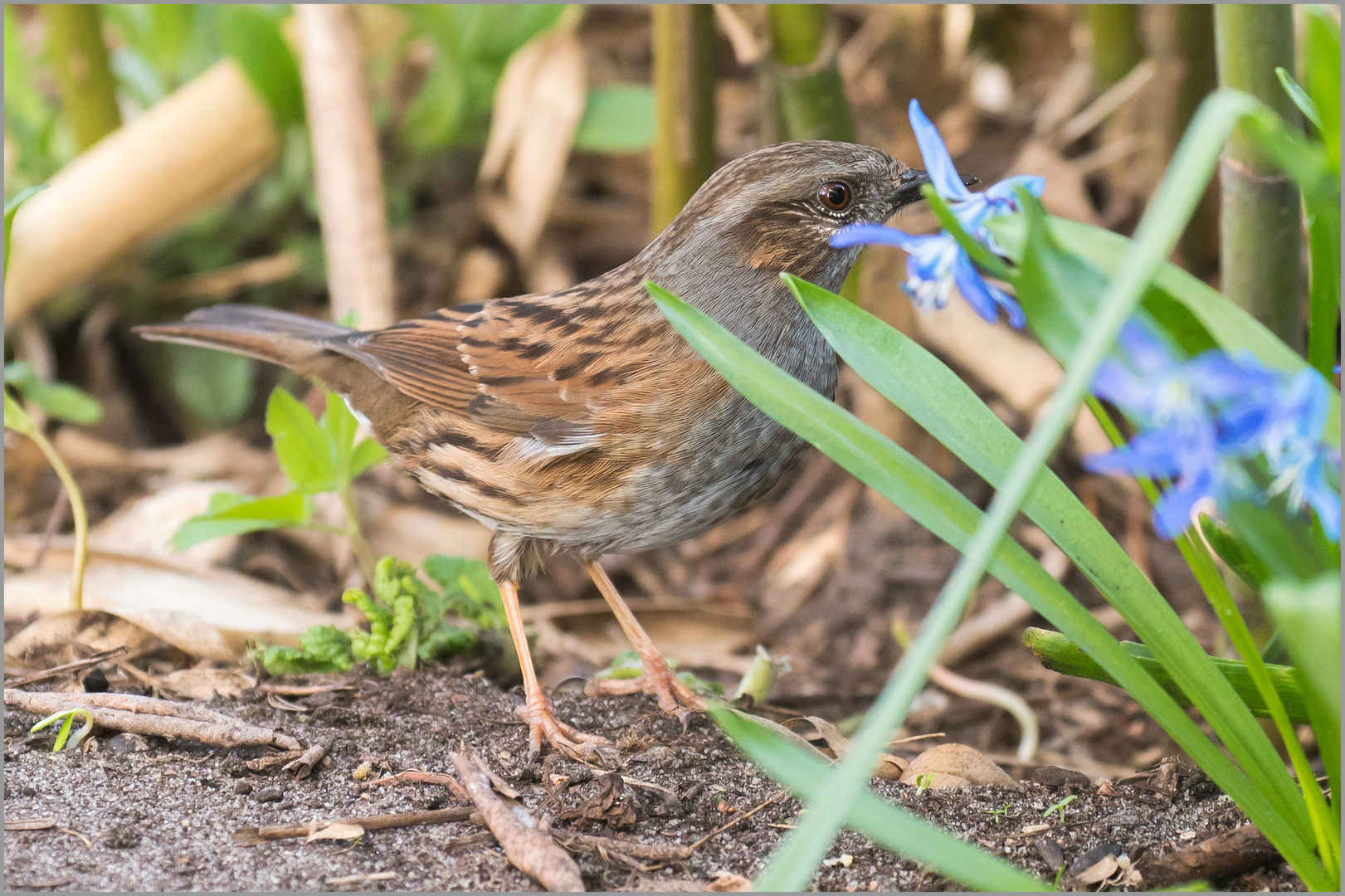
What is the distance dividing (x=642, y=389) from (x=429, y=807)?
3.95ft

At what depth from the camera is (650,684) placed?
363cm

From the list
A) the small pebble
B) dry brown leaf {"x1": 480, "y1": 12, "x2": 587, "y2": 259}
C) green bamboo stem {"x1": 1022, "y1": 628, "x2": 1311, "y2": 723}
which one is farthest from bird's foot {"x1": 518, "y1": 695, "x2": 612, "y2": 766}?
dry brown leaf {"x1": 480, "y1": 12, "x2": 587, "y2": 259}

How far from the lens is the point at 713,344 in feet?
7.13

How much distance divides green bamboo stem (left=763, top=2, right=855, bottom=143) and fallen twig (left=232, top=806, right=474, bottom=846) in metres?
2.73

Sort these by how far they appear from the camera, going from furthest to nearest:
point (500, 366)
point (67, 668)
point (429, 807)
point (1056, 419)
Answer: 1. point (500, 366)
2. point (67, 668)
3. point (429, 807)
4. point (1056, 419)

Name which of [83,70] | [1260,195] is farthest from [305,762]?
[83,70]

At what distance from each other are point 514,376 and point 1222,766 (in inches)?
83.6

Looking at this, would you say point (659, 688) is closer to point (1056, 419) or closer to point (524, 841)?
point (524, 841)

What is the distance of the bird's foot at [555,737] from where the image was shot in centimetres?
302

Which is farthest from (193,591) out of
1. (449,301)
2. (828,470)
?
(828,470)

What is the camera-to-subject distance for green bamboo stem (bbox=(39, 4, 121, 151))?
5316 millimetres

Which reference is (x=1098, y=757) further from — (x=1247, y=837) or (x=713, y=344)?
(x=713, y=344)

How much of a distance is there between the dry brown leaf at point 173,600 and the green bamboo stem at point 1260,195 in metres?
3.05

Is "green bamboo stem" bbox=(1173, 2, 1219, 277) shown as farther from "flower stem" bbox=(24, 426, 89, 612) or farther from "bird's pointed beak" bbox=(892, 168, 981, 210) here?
"flower stem" bbox=(24, 426, 89, 612)
